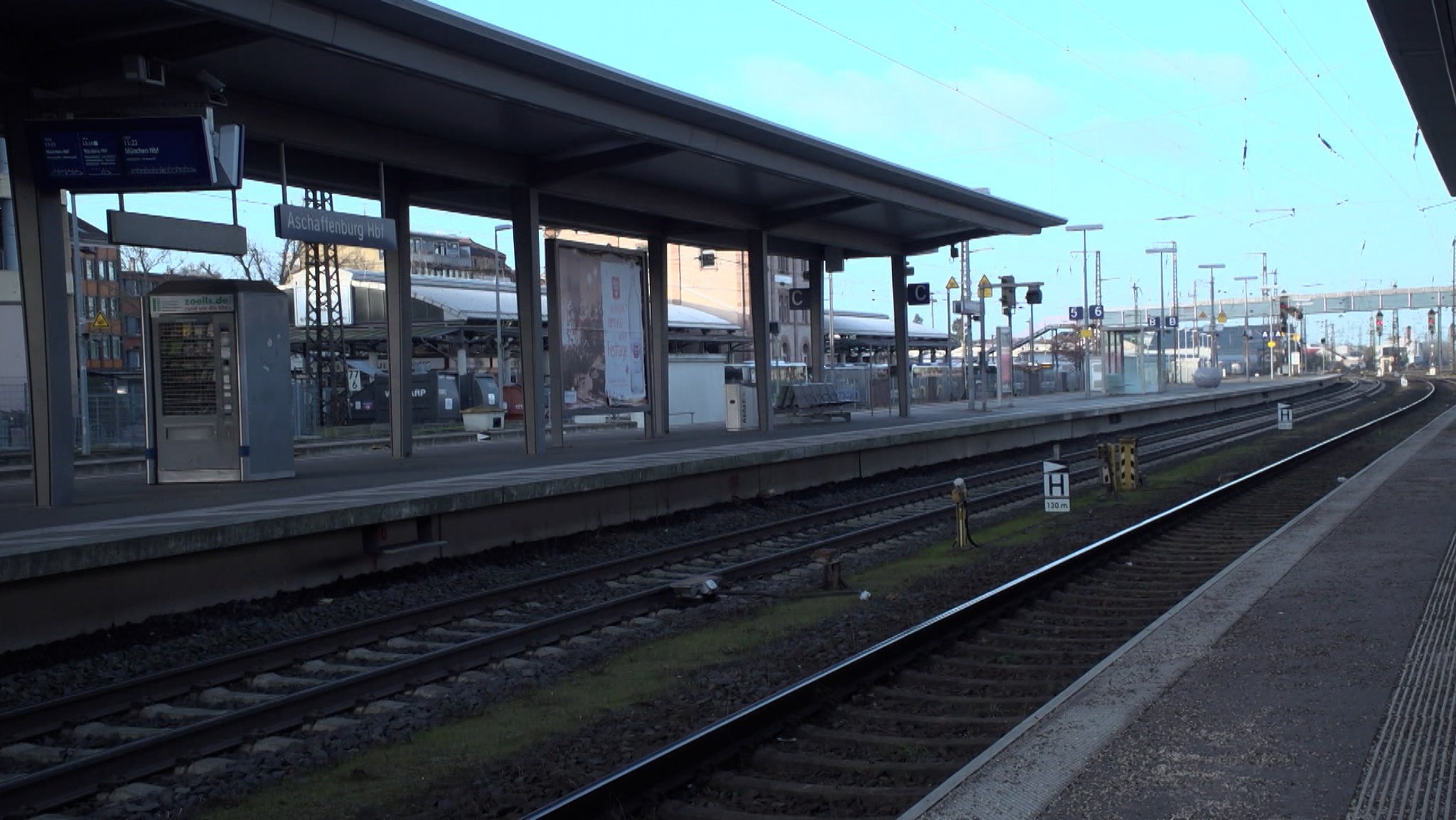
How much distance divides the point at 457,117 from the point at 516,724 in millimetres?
12806

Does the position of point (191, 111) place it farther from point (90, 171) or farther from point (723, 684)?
point (723, 684)

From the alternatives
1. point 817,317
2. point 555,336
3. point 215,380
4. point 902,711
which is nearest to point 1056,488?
point 555,336

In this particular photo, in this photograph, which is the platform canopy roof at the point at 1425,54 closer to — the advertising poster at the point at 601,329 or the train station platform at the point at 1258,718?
the train station platform at the point at 1258,718

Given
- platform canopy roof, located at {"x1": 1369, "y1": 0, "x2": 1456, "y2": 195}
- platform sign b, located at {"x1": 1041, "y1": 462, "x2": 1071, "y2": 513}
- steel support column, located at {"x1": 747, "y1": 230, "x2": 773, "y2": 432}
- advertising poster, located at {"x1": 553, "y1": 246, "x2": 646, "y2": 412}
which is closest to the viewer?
platform canopy roof, located at {"x1": 1369, "y1": 0, "x2": 1456, "y2": 195}

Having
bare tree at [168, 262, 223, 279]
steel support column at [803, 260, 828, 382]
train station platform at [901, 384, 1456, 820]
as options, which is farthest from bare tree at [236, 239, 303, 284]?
train station platform at [901, 384, 1456, 820]

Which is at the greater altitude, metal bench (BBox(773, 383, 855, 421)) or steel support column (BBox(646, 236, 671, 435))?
steel support column (BBox(646, 236, 671, 435))

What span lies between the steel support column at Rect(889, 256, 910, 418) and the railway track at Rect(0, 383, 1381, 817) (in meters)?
20.9

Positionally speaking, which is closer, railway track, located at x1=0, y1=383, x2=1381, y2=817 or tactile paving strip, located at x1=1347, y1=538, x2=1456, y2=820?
tactile paving strip, located at x1=1347, y1=538, x2=1456, y2=820

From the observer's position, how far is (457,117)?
60.9ft

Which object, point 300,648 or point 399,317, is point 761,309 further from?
point 300,648

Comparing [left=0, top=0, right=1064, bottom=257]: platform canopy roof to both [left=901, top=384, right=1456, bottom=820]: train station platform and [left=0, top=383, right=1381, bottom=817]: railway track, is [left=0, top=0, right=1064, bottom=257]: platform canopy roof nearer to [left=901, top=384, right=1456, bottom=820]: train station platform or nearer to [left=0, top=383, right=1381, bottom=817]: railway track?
[left=0, top=383, right=1381, bottom=817]: railway track

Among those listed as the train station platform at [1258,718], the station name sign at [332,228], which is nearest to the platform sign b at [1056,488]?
the train station platform at [1258,718]

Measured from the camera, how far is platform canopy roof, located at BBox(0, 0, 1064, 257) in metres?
13.4

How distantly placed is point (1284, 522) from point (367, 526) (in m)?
11.4
